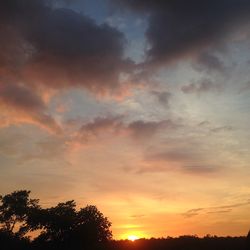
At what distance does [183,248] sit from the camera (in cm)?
5219

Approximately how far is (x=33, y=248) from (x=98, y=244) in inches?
427

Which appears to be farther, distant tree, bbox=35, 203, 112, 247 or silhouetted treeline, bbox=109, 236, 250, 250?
distant tree, bbox=35, 203, 112, 247

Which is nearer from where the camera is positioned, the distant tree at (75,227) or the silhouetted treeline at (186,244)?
the silhouetted treeline at (186,244)

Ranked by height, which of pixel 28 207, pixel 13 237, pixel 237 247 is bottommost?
pixel 237 247

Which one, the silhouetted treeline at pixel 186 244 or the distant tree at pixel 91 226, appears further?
the distant tree at pixel 91 226

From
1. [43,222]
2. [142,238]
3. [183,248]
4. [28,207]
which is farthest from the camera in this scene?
[28,207]

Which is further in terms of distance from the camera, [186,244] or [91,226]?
[91,226]

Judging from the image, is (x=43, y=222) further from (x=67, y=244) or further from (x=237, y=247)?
(x=237, y=247)

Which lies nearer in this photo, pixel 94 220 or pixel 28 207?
pixel 94 220

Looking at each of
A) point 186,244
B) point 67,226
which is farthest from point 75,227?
point 186,244

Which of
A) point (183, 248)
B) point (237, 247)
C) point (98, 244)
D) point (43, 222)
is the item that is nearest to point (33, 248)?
point (43, 222)

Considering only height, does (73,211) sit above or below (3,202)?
below

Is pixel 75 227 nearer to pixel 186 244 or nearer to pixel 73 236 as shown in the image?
pixel 73 236

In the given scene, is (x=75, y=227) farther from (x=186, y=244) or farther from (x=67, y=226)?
(x=186, y=244)
